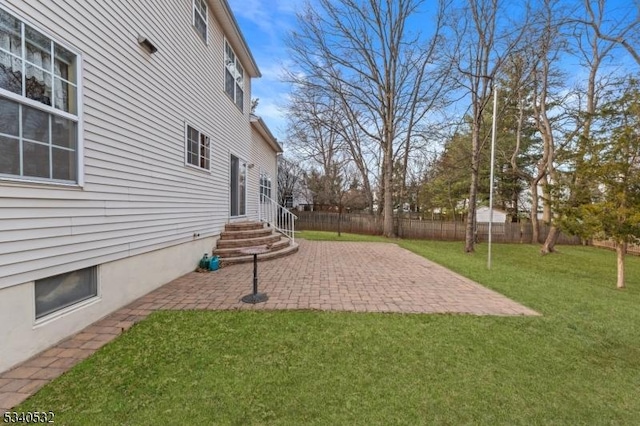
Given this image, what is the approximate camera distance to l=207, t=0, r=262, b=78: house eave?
23.3ft

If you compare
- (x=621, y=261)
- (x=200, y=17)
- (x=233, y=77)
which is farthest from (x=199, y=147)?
(x=621, y=261)

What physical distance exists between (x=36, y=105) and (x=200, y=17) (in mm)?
5165

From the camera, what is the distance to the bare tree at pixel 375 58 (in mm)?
Result: 15758

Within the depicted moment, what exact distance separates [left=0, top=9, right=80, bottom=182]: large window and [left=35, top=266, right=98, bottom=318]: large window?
1059mm

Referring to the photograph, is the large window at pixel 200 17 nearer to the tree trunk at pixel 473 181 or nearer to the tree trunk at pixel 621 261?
the tree trunk at pixel 621 261

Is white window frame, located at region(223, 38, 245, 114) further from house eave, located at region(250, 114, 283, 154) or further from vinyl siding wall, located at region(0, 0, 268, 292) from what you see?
vinyl siding wall, located at region(0, 0, 268, 292)

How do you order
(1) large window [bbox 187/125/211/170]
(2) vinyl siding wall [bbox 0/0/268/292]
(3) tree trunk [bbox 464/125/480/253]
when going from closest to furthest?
(2) vinyl siding wall [bbox 0/0/268/292], (1) large window [bbox 187/125/211/170], (3) tree trunk [bbox 464/125/480/253]

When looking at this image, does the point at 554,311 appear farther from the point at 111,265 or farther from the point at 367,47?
the point at 367,47

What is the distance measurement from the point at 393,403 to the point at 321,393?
544 mm

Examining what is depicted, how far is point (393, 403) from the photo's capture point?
2.18 meters

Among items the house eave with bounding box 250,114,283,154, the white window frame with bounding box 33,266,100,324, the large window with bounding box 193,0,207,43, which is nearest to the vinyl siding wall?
the white window frame with bounding box 33,266,100,324

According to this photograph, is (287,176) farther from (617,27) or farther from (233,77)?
(617,27)

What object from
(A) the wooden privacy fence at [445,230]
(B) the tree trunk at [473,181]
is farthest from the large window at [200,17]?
(A) the wooden privacy fence at [445,230]

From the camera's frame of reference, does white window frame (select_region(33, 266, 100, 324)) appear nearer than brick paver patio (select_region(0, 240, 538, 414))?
No
